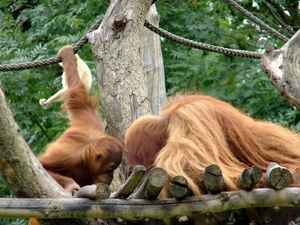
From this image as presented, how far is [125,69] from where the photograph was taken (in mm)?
5375

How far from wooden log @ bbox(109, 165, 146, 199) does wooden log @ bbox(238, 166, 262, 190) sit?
0.56 meters

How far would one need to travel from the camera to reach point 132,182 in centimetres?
376

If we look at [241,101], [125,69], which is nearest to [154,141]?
[125,69]

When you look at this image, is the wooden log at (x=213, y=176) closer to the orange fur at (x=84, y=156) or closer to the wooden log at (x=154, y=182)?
the wooden log at (x=154, y=182)

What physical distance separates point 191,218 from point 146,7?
1915 millimetres

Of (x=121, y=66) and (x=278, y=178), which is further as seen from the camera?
(x=121, y=66)

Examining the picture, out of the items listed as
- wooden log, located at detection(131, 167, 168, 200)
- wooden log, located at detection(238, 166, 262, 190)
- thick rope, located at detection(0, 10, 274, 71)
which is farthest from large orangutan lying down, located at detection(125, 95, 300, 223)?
thick rope, located at detection(0, 10, 274, 71)

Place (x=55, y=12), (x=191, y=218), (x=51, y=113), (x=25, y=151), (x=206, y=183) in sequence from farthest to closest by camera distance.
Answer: (x=55, y=12) → (x=51, y=113) → (x=191, y=218) → (x=206, y=183) → (x=25, y=151)

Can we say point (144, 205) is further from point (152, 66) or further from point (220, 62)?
point (220, 62)

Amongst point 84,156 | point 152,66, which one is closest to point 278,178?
point 84,156

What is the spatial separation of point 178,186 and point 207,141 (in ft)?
1.88

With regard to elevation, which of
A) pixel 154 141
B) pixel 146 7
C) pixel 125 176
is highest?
pixel 146 7

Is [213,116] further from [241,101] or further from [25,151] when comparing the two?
[241,101]

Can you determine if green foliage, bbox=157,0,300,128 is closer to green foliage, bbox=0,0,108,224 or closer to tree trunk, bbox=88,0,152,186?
green foliage, bbox=0,0,108,224
